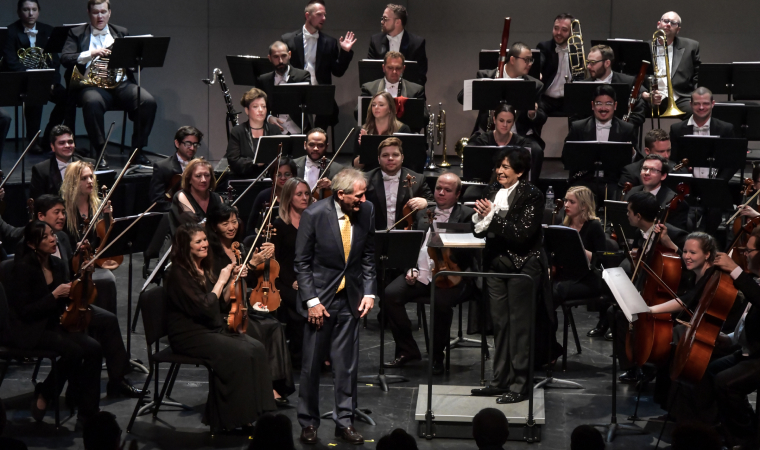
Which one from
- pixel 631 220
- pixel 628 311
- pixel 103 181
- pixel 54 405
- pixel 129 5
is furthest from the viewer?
pixel 129 5

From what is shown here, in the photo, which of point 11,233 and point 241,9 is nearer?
point 11,233

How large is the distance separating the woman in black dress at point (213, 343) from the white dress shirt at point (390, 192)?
6.11ft

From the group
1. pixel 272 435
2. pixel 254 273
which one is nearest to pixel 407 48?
pixel 254 273

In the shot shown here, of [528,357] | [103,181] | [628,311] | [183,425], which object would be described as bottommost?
[183,425]

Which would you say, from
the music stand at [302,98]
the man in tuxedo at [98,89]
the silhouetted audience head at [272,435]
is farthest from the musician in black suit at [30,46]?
the silhouetted audience head at [272,435]

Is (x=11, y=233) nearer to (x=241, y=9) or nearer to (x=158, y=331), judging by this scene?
(x=158, y=331)

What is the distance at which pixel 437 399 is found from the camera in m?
5.43

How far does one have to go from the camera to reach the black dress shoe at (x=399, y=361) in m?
6.40

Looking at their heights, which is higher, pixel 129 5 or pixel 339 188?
pixel 129 5

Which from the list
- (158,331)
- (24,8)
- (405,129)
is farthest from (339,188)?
(24,8)

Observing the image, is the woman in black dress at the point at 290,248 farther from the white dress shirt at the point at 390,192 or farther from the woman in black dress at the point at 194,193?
the white dress shirt at the point at 390,192

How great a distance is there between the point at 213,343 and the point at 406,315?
167 centimetres

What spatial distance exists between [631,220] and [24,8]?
614 centimetres

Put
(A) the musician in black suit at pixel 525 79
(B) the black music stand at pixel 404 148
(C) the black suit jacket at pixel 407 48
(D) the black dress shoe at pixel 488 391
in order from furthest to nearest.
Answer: (C) the black suit jacket at pixel 407 48 < (A) the musician in black suit at pixel 525 79 < (B) the black music stand at pixel 404 148 < (D) the black dress shoe at pixel 488 391
